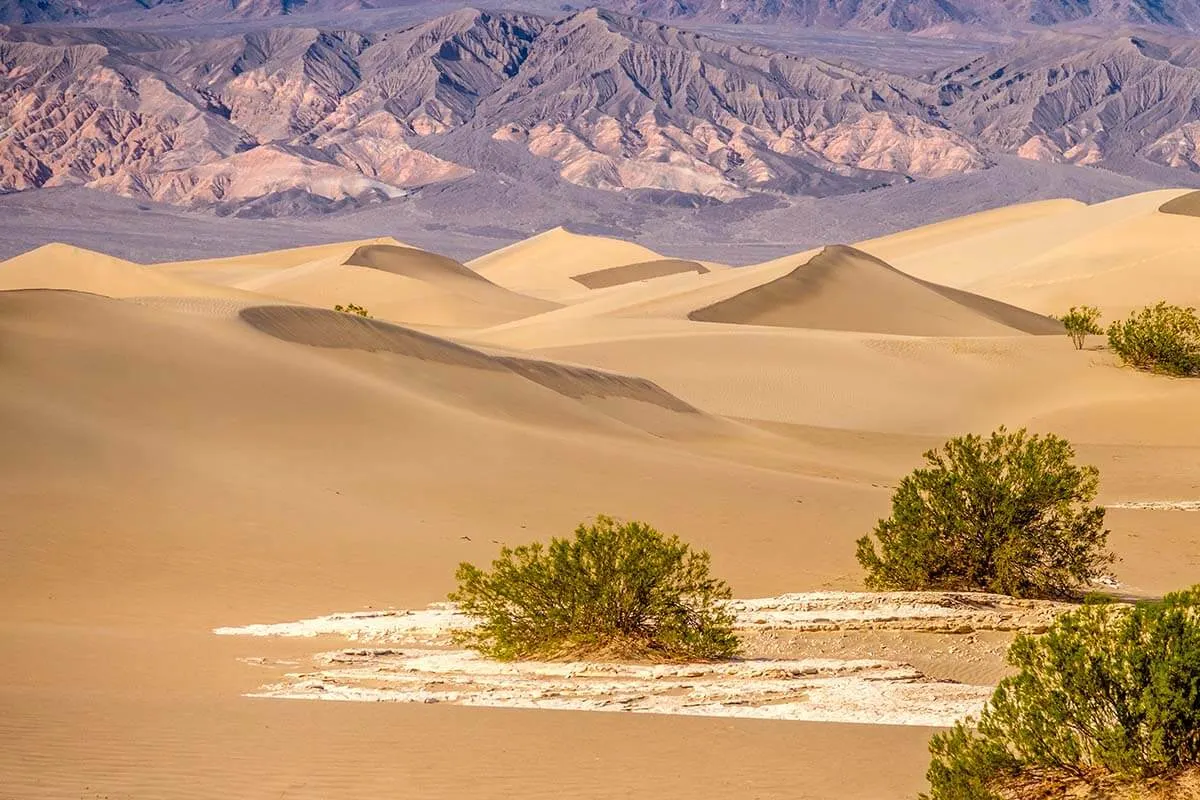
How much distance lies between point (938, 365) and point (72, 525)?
28446mm

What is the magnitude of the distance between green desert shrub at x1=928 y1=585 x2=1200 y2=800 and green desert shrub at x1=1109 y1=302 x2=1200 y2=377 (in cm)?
3268

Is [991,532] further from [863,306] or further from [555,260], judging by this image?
[555,260]

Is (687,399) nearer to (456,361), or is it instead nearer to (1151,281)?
(456,361)

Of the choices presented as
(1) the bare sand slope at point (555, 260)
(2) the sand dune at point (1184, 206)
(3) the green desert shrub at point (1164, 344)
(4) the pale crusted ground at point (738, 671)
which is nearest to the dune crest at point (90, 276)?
(1) the bare sand slope at point (555, 260)

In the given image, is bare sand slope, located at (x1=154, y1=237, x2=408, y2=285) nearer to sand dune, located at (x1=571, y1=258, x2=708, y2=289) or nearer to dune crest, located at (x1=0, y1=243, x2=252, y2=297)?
dune crest, located at (x1=0, y1=243, x2=252, y2=297)

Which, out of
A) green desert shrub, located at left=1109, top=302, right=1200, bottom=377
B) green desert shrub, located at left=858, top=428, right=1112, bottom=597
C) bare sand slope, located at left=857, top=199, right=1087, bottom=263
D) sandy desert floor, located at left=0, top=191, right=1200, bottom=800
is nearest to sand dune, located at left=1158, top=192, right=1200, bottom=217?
bare sand slope, located at left=857, top=199, right=1087, bottom=263

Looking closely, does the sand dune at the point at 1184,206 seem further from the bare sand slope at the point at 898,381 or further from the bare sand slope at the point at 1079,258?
the bare sand slope at the point at 898,381

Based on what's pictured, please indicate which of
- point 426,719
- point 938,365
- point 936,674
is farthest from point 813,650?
point 938,365

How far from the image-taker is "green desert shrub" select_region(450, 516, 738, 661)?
40.8ft

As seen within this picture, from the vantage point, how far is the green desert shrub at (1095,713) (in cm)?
753

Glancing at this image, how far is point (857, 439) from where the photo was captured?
33.6m

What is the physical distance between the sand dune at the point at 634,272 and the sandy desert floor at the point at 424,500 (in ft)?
137

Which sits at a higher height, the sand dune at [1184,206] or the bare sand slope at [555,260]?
the sand dune at [1184,206]

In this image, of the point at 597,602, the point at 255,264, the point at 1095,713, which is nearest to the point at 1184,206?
the point at 255,264
